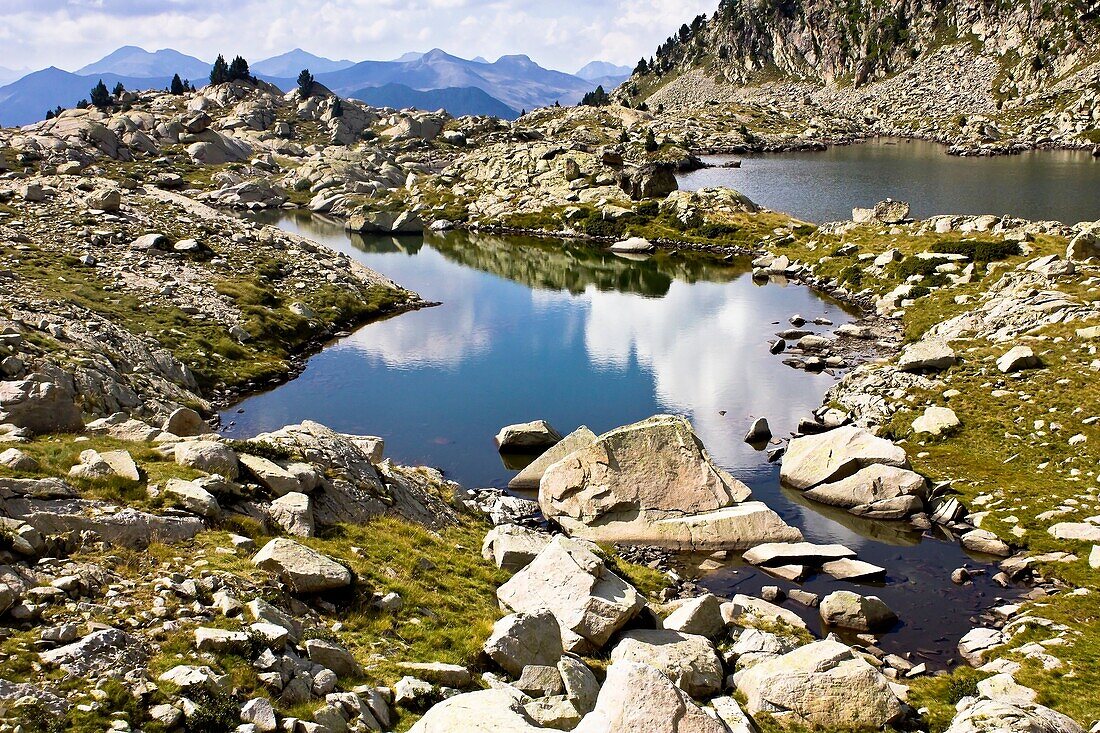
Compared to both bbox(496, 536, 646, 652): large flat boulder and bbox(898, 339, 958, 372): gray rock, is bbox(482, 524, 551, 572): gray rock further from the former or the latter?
bbox(898, 339, 958, 372): gray rock

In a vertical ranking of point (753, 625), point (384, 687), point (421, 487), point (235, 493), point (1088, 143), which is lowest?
point (753, 625)

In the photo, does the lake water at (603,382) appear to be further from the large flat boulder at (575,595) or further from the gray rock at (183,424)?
the gray rock at (183,424)

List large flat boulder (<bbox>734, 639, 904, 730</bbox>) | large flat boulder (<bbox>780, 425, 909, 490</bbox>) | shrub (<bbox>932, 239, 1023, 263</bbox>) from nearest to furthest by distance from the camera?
large flat boulder (<bbox>734, 639, 904, 730</bbox>) → large flat boulder (<bbox>780, 425, 909, 490</bbox>) → shrub (<bbox>932, 239, 1023, 263</bbox>)

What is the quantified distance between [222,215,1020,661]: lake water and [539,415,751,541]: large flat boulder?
4495mm

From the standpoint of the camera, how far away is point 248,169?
18638 cm

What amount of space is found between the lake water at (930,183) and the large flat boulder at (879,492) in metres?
88.5

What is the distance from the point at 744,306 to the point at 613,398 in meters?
33.1

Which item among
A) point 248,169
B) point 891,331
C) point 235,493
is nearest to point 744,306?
point 891,331

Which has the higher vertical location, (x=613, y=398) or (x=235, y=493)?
(x=235, y=493)

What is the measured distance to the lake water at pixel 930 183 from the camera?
117 meters

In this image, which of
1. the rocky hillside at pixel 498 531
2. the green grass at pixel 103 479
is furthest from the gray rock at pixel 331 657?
the green grass at pixel 103 479

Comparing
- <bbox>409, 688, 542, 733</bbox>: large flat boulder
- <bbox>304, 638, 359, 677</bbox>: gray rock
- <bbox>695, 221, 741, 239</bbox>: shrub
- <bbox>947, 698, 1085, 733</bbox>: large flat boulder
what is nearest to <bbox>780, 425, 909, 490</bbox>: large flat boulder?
<bbox>947, 698, 1085, 733</bbox>: large flat boulder

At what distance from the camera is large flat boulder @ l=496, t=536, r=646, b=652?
2231 cm

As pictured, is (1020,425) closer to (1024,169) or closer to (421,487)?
(421,487)
